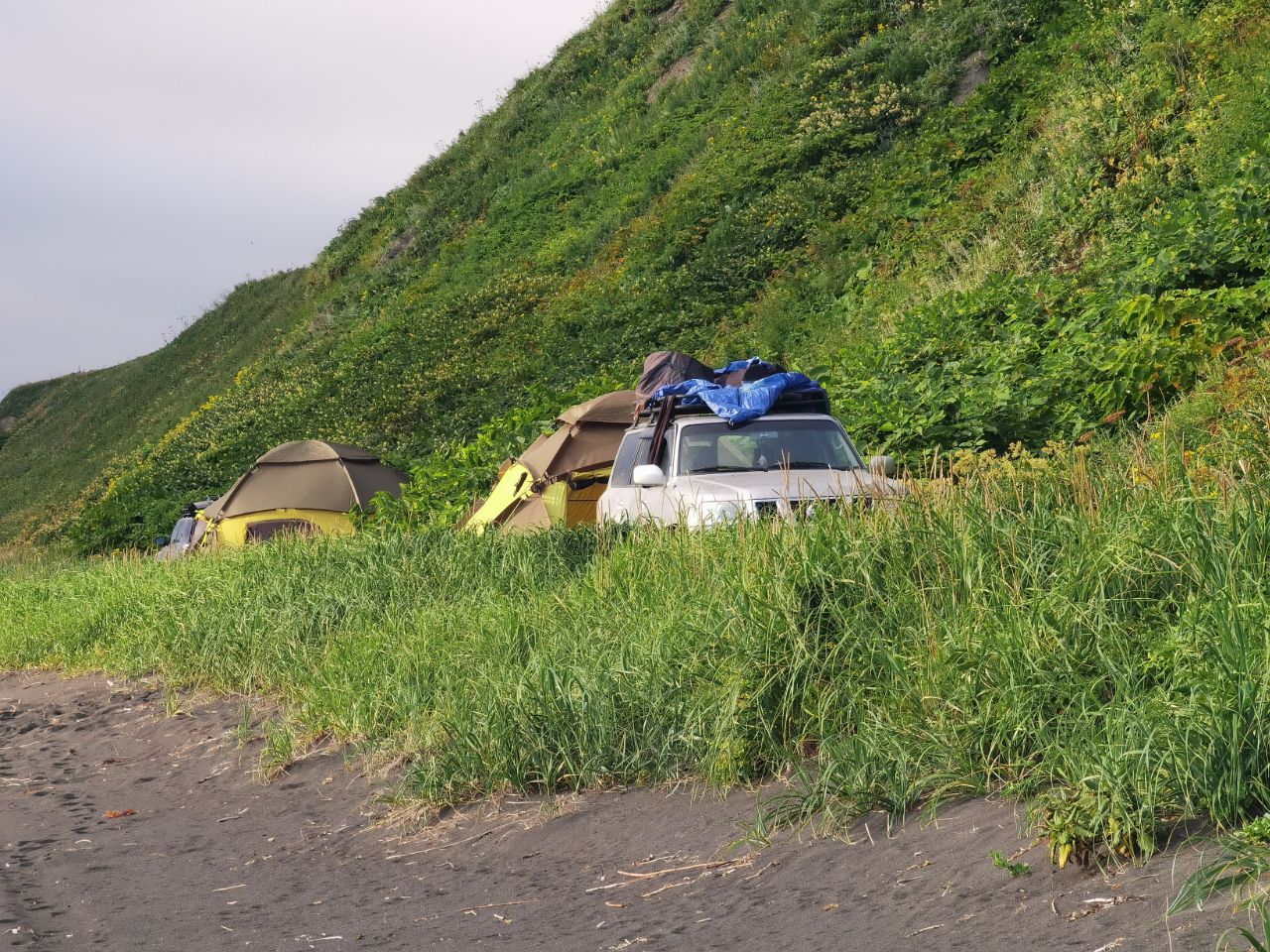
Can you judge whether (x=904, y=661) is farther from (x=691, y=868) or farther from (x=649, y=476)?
(x=649, y=476)

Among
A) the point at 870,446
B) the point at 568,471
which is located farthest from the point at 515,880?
the point at 568,471

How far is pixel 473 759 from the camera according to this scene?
6363 mm

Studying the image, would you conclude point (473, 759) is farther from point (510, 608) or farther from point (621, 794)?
point (510, 608)

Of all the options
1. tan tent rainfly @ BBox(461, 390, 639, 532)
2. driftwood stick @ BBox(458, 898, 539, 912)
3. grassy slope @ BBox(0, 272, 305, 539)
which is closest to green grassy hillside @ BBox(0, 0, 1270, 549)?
tan tent rainfly @ BBox(461, 390, 639, 532)

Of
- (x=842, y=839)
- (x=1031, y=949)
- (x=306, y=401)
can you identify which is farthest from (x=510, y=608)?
(x=306, y=401)

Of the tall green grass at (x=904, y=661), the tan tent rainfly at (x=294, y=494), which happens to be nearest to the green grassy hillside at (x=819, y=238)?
the tan tent rainfly at (x=294, y=494)

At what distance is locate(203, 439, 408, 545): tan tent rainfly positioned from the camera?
21.2 meters

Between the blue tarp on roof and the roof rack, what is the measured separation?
0.03 m

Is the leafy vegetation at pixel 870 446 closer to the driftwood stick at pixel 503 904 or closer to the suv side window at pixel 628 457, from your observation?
the driftwood stick at pixel 503 904

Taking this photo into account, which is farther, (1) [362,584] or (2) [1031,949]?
(1) [362,584]

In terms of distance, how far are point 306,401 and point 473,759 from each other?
2864 centimetres

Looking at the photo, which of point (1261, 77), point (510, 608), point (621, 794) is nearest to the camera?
point (621, 794)

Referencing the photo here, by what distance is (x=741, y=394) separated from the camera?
11.6 m

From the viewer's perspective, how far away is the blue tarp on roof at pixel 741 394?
1131 centimetres
